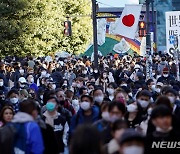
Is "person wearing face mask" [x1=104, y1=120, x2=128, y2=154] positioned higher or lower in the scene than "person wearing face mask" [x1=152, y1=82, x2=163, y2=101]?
higher

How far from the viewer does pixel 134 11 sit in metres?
28.5

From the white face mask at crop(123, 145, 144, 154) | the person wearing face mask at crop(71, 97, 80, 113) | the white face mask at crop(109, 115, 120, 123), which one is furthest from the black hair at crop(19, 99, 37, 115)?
the person wearing face mask at crop(71, 97, 80, 113)

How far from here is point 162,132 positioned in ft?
24.6

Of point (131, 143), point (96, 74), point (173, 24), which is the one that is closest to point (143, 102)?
point (131, 143)

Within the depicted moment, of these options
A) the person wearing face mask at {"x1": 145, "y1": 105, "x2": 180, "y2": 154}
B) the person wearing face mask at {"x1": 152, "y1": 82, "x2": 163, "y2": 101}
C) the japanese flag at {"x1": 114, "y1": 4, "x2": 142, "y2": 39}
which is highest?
the japanese flag at {"x1": 114, "y1": 4, "x2": 142, "y2": 39}

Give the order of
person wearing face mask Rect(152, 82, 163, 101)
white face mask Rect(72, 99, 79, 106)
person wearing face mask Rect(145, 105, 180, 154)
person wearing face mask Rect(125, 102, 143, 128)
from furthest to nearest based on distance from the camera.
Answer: white face mask Rect(72, 99, 79, 106) → person wearing face mask Rect(152, 82, 163, 101) → person wearing face mask Rect(125, 102, 143, 128) → person wearing face mask Rect(145, 105, 180, 154)

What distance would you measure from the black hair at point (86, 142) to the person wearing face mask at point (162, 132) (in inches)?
51.7

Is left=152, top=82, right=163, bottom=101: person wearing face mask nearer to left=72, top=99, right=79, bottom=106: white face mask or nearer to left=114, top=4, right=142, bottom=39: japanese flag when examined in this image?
left=72, top=99, right=79, bottom=106: white face mask

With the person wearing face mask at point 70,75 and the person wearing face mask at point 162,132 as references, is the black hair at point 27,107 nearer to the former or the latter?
the person wearing face mask at point 162,132

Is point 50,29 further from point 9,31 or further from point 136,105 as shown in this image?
point 136,105

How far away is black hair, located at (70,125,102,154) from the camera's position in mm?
5969

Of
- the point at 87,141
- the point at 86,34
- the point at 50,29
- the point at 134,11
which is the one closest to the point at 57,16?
the point at 50,29

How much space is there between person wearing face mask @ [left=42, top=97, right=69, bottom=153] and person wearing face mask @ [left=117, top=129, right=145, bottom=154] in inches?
209

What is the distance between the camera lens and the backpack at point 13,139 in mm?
8203
